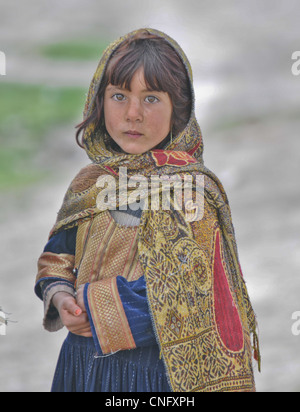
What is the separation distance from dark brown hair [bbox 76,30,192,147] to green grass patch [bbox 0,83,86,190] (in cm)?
303

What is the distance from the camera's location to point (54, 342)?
4.98m

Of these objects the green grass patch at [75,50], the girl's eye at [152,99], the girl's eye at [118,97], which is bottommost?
the girl's eye at [152,99]

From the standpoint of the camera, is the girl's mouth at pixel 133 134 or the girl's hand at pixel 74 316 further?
the girl's mouth at pixel 133 134

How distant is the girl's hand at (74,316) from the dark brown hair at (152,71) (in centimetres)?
60

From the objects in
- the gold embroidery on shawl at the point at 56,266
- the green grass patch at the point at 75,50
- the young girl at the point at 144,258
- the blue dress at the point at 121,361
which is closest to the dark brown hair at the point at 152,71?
the young girl at the point at 144,258

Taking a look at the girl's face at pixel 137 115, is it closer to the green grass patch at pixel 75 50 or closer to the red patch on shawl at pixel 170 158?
the red patch on shawl at pixel 170 158

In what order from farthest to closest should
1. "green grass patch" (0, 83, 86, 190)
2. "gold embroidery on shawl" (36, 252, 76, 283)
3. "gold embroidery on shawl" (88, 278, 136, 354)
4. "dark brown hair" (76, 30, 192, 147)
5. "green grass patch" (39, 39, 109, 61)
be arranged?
"green grass patch" (39, 39, 109, 61) < "green grass patch" (0, 83, 86, 190) < "gold embroidery on shawl" (36, 252, 76, 283) < "dark brown hair" (76, 30, 192, 147) < "gold embroidery on shawl" (88, 278, 136, 354)

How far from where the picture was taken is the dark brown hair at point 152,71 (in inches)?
95.2

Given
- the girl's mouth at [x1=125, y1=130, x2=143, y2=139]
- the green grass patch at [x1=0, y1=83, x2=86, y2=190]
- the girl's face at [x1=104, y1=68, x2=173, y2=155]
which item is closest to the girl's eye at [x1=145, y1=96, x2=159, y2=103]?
the girl's face at [x1=104, y1=68, x2=173, y2=155]

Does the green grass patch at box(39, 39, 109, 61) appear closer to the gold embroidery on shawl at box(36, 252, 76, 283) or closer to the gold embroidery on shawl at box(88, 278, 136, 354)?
the gold embroidery on shawl at box(36, 252, 76, 283)

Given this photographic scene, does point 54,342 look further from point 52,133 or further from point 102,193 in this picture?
point 102,193

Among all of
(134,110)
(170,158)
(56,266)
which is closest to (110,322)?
(56,266)

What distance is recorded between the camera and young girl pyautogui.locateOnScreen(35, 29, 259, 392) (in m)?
2.30
